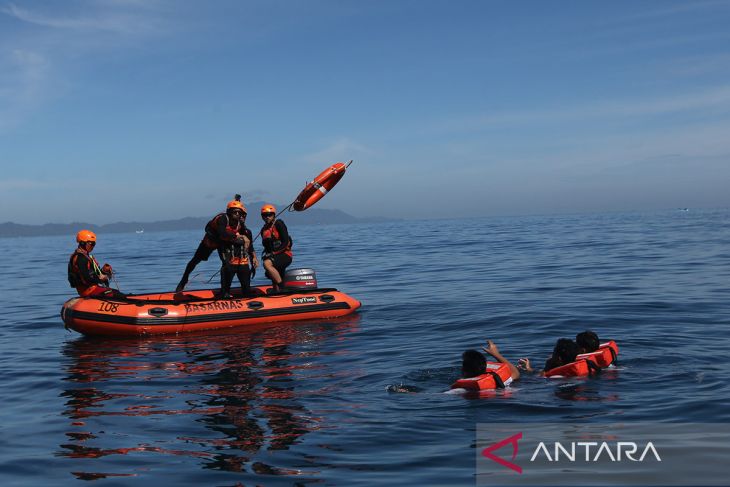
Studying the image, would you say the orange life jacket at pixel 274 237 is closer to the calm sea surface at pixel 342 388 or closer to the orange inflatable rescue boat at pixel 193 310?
the orange inflatable rescue boat at pixel 193 310

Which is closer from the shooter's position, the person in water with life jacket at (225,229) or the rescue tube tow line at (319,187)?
the person in water with life jacket at (225,229)

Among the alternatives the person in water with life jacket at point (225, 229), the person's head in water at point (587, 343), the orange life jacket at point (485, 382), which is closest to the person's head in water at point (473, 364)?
the orange life jacket at point (485, 382)

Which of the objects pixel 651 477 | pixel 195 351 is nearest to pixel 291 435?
pixel 651 477

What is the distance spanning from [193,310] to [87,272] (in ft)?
7.28

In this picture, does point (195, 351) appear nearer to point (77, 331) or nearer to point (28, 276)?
point (77, 331)

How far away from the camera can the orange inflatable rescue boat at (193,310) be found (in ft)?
45.0

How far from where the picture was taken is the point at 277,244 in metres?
16.0

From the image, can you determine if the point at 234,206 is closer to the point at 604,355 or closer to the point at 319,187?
the point at 319,187

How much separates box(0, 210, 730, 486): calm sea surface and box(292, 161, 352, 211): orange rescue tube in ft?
9.76

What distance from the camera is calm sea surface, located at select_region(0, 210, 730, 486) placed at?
6352 mm

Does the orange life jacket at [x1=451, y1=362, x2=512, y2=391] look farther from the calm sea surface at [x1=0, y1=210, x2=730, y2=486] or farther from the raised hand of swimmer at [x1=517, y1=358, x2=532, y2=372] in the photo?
the raised hand of swimmer at [x1=517, y1=358, x2=532, y2=372]

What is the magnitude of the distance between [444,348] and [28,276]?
81.7 feet

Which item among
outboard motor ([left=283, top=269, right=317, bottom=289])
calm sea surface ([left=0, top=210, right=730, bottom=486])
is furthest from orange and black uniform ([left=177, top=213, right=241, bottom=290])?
outboard motor ([left=283, top=269, right=317, bottom=289])

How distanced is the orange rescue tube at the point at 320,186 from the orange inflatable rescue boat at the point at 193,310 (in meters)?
2.31
